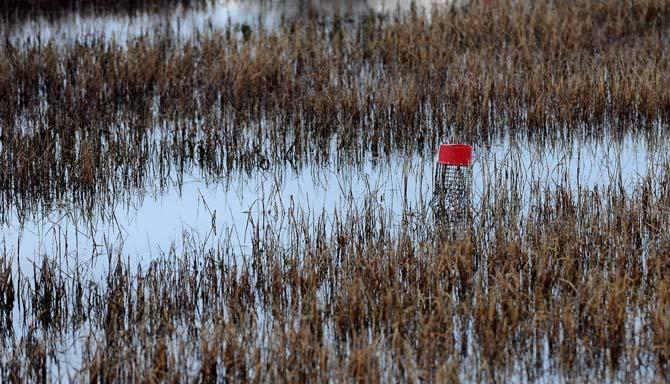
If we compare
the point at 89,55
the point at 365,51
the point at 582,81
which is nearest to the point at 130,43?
the point at 89,55

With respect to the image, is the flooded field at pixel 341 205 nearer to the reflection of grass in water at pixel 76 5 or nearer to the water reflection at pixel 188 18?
the water reflection at pixel 188 18

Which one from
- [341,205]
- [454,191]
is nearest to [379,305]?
[454,191]

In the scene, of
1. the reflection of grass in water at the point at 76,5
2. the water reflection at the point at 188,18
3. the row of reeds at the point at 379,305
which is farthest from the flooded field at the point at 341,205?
the reflection of grass in water at the point at 76,5

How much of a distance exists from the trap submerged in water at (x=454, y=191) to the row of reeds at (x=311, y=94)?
1492 millimetres

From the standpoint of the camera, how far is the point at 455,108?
27.7 feet

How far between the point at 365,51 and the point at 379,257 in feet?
20.7

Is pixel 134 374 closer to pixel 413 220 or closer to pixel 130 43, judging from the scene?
pixel 413 220

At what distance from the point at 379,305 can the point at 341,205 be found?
1.87 meters

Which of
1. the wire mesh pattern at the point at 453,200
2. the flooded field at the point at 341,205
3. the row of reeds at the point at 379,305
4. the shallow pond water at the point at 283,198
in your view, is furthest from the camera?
the shallow pond water at the point at 283,198

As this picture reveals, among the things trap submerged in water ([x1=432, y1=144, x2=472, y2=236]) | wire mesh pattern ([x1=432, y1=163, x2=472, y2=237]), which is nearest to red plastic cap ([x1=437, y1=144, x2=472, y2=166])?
trap submerged in water ([x1=432, y1=144, x2=472, y2=236])

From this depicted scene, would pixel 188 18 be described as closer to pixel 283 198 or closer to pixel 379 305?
pixel 283 198

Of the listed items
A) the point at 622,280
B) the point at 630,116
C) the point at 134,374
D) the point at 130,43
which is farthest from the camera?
the point at 130,43

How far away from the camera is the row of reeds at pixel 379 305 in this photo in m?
3.94

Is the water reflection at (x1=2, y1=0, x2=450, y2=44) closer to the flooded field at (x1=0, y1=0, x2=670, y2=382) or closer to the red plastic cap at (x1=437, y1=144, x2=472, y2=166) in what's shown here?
the flooded field at (x1=0, y1=0, x2=670, y2=382)
